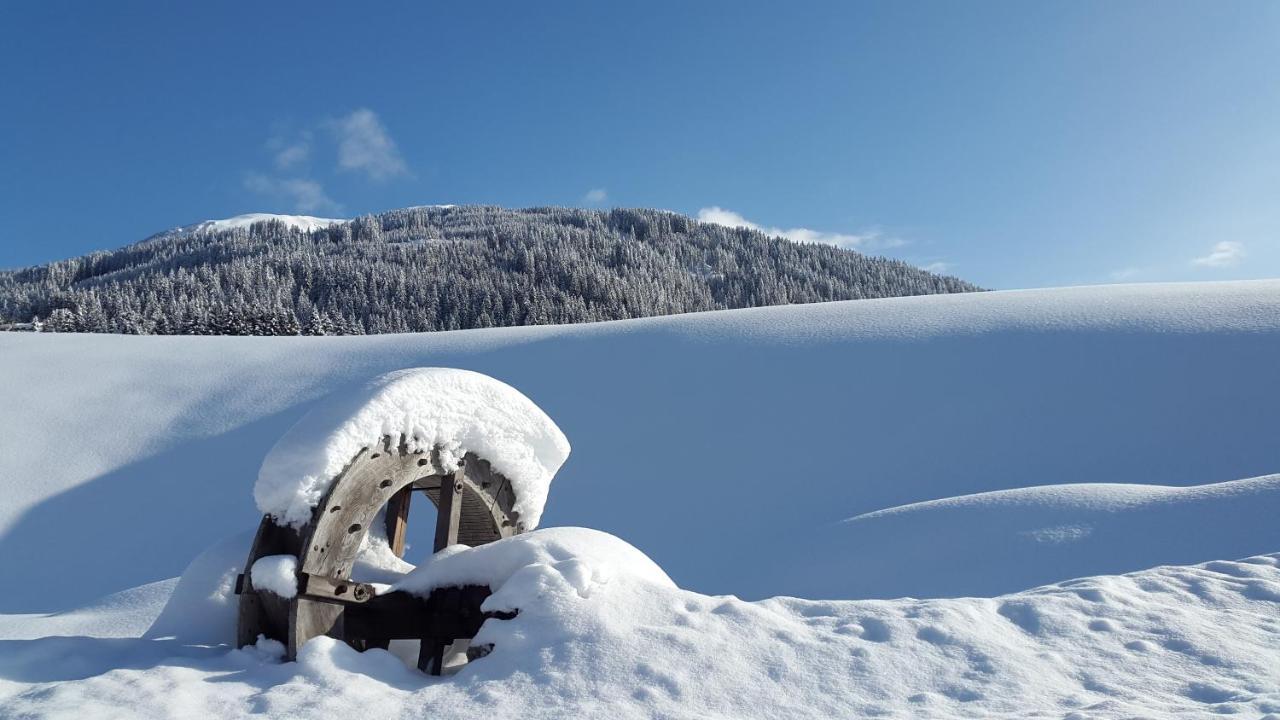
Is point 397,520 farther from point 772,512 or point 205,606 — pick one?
point 772,512

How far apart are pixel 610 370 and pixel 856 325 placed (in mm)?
3541

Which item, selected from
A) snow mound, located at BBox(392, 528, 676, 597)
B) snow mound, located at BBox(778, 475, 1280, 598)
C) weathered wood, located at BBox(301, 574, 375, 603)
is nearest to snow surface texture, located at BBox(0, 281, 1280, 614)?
snow mound, located at BBox(778, 475, 1280, 598)

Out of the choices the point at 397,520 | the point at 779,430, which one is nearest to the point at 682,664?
the point at 397,520

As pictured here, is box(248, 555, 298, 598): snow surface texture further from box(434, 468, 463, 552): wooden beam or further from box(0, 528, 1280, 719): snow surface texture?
box(434, 468, 463, 552): wooden beam

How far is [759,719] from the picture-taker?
2.19 meters

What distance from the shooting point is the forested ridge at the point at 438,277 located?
185 ft

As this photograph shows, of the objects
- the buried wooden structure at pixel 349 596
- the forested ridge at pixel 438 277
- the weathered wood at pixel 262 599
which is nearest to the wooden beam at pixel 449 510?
the buried wooden structure at pixel 349 596

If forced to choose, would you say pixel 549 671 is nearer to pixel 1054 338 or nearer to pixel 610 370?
pixel 610 370

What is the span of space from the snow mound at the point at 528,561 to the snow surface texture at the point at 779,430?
2697 millimetres

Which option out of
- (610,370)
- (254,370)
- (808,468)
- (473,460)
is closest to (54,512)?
(254,370)

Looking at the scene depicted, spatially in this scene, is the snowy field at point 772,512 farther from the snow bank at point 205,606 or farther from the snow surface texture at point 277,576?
the snow surface texture at point 277,576

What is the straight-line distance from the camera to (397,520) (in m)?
3.91

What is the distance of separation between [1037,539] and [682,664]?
142 inches

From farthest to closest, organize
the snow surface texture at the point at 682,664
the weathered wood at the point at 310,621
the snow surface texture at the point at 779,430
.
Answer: the snow surface texture at the point at 779,430
the weathered wood at the point at 310,621
the snow surface texture at the point at 682,664
